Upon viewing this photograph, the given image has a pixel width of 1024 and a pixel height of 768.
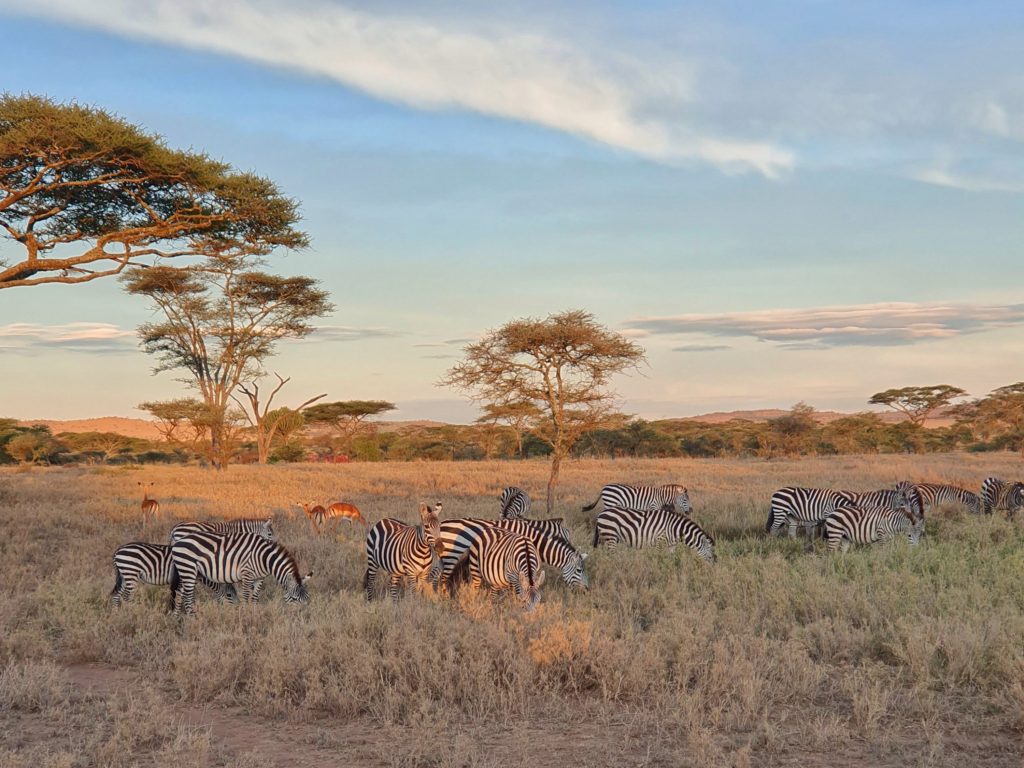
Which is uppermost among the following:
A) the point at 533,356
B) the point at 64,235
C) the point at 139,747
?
the point at 64,235

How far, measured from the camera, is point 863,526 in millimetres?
12234

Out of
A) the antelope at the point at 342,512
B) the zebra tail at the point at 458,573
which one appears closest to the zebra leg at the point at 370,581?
the zebra tail at the point at 458,573

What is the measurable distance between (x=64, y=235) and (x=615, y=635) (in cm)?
1372

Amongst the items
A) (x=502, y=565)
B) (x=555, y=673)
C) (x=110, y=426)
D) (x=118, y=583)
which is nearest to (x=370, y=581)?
(x=502, y=565)

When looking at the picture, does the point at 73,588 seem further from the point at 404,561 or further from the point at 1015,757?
the point at 1015,757

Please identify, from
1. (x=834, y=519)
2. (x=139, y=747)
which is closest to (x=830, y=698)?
(x=139, y=747)

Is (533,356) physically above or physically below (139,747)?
above

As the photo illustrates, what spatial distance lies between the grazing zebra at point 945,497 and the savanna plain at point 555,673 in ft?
18.2

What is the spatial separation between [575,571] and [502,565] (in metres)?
0.98

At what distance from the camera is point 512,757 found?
496 centimetres

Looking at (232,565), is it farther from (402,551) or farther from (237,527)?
(237,527)

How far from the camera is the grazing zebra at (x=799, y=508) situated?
46.5ft

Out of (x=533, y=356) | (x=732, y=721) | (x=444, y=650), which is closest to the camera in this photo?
(x=732, y=721)

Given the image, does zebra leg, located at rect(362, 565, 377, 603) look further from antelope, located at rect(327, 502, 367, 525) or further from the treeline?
the treeline
